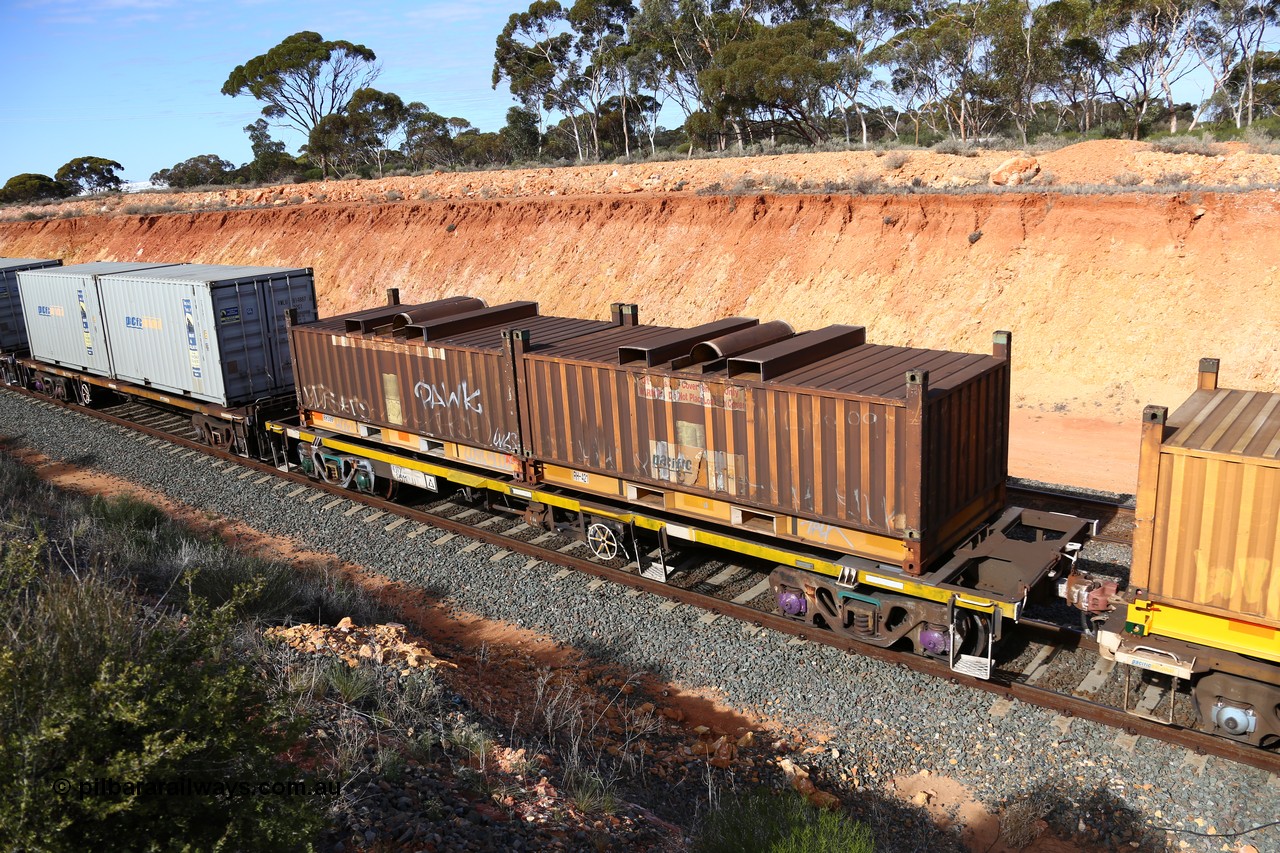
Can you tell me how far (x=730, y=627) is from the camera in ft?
34.8

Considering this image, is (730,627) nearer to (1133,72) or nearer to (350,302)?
(350,302)

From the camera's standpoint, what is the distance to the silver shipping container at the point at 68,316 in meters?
21.1

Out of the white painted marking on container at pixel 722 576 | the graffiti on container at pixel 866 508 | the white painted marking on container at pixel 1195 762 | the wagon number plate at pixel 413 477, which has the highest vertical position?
the graffiti on container at pixel 866 508

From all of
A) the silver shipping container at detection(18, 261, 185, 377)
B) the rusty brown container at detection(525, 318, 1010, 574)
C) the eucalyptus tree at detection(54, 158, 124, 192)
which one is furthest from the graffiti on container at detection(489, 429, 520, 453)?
the eucalyptus tree at detection(54, 158, 124, 192)

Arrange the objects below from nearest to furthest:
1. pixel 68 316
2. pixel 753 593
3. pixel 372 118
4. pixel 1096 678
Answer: pixel 1096 678 < pixel 753 593 < pixel 68 316 < pixel 372 118

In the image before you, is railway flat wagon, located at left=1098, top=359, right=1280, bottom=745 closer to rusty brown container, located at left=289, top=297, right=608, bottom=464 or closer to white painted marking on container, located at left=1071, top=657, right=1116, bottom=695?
white painted marking on container, located at left=1071, top=657, right=1116, bottom=695

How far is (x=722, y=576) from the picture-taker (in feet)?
39.3

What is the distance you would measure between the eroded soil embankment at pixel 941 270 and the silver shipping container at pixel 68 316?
1378cm

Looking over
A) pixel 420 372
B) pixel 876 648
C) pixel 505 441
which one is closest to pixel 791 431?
pixel 876 648

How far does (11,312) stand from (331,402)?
18.2 meters

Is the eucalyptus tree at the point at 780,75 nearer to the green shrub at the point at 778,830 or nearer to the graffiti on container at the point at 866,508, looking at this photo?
the graffiti on container at the point at 866,508

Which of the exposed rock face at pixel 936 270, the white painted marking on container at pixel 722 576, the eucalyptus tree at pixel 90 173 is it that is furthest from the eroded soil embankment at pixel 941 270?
the eucalyptus tree at pixel 90 173

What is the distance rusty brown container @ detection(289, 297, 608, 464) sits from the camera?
509 inches

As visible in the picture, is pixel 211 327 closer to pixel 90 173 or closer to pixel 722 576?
pixel 722 576
